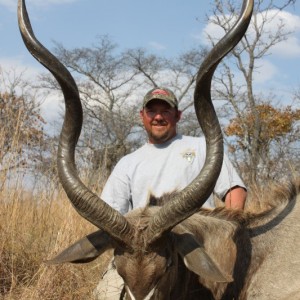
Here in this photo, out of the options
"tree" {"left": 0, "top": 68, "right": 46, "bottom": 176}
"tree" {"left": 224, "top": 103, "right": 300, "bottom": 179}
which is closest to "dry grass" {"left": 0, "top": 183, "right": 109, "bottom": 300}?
"tree" {"left": 0, "top": 68, "right": 46, "bottom": 176}

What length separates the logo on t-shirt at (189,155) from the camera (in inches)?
242

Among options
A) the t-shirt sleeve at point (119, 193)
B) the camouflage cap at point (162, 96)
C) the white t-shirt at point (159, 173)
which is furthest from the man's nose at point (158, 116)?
the t-shirt sleeve at point (119, 193)

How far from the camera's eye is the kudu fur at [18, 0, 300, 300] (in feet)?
14.0

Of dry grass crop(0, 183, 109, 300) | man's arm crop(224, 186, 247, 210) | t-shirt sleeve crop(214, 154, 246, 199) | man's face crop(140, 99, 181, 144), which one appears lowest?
dry grass crop(0, 183, 109, 300)

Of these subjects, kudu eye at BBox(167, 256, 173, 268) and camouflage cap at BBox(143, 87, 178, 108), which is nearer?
kudu eye at BBox(167, 256, 173, 268)

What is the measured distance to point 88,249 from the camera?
4586 millimetres

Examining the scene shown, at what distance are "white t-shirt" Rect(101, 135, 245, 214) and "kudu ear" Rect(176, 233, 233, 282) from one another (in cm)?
150

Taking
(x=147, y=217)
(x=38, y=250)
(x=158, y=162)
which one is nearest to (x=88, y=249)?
(x=147, y=217)

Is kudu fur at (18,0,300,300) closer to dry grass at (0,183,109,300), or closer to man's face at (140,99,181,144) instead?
man's face at (140,99,181,144)

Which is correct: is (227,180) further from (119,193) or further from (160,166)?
(119,193)

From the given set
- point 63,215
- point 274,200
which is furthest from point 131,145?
point 274,200

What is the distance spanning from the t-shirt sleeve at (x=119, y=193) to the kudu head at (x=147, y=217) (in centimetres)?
174

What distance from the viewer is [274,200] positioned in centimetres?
553

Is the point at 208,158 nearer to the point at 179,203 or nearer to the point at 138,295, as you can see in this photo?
the point at 179,203
